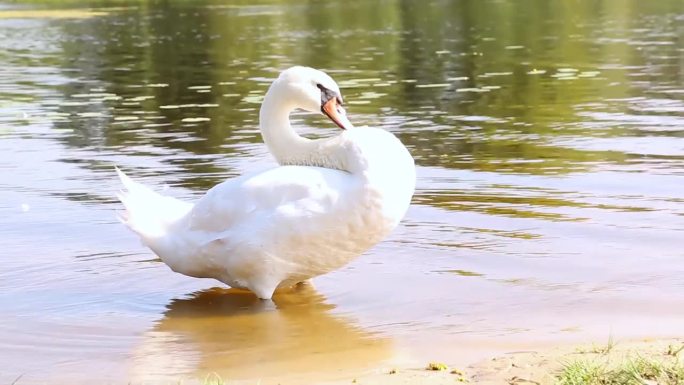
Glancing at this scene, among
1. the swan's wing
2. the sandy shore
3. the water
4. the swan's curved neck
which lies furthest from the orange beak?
the sandy shore

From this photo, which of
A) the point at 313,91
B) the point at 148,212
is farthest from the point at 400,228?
the point at 148,212

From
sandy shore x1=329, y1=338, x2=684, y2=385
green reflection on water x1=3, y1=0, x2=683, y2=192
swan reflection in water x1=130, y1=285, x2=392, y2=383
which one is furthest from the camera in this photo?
green reflection on water x1=3, y1=0, x2=683, y2=192

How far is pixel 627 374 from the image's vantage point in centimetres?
454

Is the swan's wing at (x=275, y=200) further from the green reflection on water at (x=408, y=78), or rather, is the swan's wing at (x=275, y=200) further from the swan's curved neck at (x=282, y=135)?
the green reflection on water at (x=408, y=78)

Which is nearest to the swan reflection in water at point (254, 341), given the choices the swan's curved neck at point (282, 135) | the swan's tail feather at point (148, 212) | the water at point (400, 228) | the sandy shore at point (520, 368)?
the water at point (400, 228)

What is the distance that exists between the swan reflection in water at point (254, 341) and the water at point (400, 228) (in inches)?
0.8

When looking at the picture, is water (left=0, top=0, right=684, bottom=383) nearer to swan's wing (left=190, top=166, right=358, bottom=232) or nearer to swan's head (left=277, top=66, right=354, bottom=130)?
swan's wing (left=190, top=166, right=358, bottom=232)

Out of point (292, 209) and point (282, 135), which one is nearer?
point (292, 209)

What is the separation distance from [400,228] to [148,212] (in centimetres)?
196

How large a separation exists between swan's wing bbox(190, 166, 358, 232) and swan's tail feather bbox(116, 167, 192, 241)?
205 mm

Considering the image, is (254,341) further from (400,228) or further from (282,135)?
(400,228)

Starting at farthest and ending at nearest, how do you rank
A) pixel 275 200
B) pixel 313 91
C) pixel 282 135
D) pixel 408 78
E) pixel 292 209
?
pixel 408 78
pixel 282 135
pixel 313 91
pixel 275 200
pixel 292 209

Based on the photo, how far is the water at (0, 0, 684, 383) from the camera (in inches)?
237

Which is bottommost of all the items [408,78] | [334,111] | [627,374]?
[408,78]
